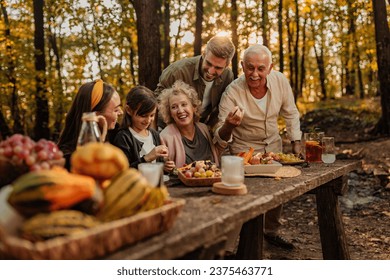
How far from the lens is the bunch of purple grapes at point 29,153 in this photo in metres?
1.57

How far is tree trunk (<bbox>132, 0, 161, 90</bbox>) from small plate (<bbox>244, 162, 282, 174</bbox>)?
378 cm

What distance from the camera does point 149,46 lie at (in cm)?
630

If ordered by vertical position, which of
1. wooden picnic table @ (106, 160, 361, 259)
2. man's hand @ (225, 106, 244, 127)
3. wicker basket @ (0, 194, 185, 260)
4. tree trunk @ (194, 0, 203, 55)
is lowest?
wooden picnic table @ (106, 160, 361, 259)

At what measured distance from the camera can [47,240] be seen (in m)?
1.17

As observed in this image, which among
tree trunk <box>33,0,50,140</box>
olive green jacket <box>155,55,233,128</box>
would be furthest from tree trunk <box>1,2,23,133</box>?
olive green jacket <box>155,55,233,128</box>

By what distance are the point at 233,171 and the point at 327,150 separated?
1.57m

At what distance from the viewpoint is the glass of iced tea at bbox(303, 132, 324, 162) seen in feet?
11.1

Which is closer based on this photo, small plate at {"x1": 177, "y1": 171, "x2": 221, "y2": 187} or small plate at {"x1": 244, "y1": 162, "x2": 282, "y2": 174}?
small plate at {"x1": 177, "y1": 171, "x2": 221, "y2": 187}

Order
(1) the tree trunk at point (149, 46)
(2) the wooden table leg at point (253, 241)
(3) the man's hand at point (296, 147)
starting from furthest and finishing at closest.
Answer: (1) the tree trunk at point (149, 46) → (3) the man's hand at point (296, 147) → (2) the wooden table leg at point (253, 241)

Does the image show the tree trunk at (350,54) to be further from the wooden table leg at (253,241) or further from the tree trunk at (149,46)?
the wooden table leg at (253,241)

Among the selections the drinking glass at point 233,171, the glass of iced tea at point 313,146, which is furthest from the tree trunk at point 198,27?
the drinking glass at point 233,171

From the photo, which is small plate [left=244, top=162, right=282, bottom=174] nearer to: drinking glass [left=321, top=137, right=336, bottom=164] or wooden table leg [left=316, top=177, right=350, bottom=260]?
drinking glass [left=321, top=137, right=336, bottom=164]

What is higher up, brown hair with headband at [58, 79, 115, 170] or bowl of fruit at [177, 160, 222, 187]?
brown hair with headband at [58, 79, 115, 170]
